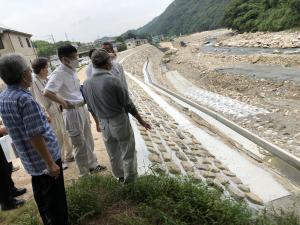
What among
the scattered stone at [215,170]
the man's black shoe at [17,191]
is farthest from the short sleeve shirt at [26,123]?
the scattered stone at [215,170]

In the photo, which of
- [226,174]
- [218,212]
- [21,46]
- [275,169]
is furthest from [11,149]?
[21,46]

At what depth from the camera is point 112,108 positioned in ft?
13.8

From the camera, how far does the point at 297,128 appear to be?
33.5 feet

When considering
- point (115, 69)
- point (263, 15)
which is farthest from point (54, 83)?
point (263, 15)

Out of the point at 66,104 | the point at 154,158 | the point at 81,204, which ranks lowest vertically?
the point at 154,158

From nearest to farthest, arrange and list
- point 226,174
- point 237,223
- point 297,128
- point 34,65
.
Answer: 1. point 237,223
2. point 34,65
3. point 226,174
4. point 297,128

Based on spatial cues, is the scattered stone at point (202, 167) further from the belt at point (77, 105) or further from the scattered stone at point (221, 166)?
the belt at point (77, 105)

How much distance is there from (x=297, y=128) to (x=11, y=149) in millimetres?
7976

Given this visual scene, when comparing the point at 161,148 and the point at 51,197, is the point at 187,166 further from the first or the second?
the point at 51,197

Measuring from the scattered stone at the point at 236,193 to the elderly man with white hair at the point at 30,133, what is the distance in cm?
274

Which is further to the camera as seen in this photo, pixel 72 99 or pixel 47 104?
pixel 47 104

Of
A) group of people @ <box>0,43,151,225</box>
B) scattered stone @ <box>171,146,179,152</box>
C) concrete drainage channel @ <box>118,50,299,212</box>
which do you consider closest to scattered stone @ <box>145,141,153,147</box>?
concrete drainage channel @ <box>118,50,299,212</box>

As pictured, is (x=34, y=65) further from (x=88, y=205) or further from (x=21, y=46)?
(x=21, y=46)

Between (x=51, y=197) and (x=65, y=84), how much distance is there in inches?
83.3
